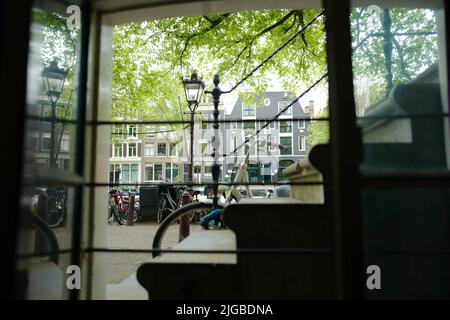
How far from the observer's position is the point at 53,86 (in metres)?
1.51

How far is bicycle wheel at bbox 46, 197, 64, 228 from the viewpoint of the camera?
4.52ft

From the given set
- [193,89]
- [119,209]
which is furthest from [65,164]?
[119,209]

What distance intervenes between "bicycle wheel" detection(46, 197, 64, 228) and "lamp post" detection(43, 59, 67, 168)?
0.24m

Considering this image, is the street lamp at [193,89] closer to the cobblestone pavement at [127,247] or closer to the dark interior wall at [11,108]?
the cobblestone pavement at [127,247]

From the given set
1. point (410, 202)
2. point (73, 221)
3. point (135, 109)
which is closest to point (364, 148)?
point (410, 202)

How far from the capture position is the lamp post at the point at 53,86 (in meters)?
1.43

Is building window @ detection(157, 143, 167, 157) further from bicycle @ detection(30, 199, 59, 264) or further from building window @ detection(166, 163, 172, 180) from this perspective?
bicycle @ detection(30, 199, 59, 264)

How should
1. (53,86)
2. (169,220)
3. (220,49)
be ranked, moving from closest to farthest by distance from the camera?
(53,86) < (169,220) < (220,49)

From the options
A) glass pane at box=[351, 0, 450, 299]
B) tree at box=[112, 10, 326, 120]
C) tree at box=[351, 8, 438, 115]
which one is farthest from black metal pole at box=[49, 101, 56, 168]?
tree at box=[112, 10, 326, 120]

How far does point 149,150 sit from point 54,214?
24.6 m

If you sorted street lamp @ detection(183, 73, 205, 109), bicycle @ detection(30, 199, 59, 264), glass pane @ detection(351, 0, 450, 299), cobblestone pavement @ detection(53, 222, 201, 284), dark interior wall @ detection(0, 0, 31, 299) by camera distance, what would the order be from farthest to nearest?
street lamp @ detection(183, 73, 205, 109) < cobblestone pavement @ detection(53, 222, 201, 284) < bicycle @ detection(30, 199, 59, 264) < glass pane @ detection(351, 0, 450, 299) < dark interior wall @ detection(0, 0, 31, 299)

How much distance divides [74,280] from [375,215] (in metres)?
1.18

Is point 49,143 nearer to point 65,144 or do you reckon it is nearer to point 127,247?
point 65,144
